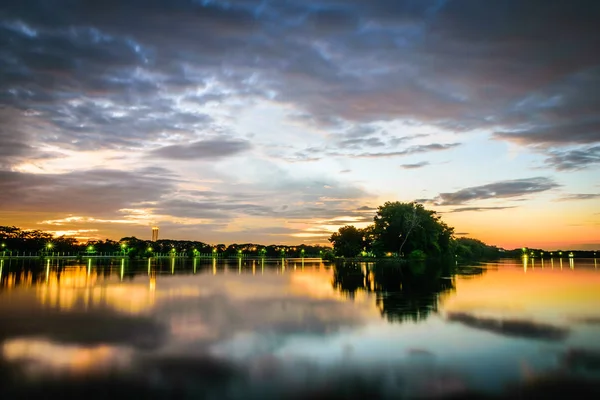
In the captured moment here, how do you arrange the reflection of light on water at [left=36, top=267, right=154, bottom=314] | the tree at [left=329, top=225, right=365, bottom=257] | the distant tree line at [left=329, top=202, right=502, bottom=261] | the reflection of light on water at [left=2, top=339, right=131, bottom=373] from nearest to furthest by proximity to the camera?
the reflection of light on water at [left=2, top=339, right=131, bottom=373] → the reflection of light on water at [left=36, top=267, right=154, bottom=314] → the distant tree line at [left=329, top=202, right=502, bottom=261] → the tree at [left=329, top=225, right=365, bottom=257]

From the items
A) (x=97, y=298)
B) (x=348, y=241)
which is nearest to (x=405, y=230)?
(x=348, y=241)

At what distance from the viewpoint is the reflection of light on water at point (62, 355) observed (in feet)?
33.2

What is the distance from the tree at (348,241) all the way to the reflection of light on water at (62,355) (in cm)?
12423

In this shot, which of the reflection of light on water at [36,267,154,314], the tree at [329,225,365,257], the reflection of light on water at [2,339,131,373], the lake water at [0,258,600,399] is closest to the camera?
the lake water at [0,258,600,399]

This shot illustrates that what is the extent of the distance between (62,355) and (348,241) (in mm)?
127846

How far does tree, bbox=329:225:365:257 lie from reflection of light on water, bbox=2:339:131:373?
408ft

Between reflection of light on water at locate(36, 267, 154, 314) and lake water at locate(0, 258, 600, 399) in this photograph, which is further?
reflection of light on water at locate(36, 267, 154, 314)

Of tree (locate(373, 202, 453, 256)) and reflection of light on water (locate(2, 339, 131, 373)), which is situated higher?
tree (locate(373, 202, 453, 256))

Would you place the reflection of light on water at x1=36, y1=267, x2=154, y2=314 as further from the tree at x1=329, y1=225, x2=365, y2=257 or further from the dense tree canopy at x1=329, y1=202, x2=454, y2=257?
the tree at x1=329, y1=225, x2=365, y2=257

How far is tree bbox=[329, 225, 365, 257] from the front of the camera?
134 meters

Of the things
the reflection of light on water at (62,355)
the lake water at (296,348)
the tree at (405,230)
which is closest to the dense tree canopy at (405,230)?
the tree at (405,230)

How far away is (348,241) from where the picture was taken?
137 metres

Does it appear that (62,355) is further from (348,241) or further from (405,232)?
(348,241)

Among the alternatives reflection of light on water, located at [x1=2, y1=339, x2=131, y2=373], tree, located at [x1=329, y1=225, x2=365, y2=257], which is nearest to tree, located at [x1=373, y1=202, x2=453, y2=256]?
tree, located at [x1=329, y1=225, x2=365, y2=257]
